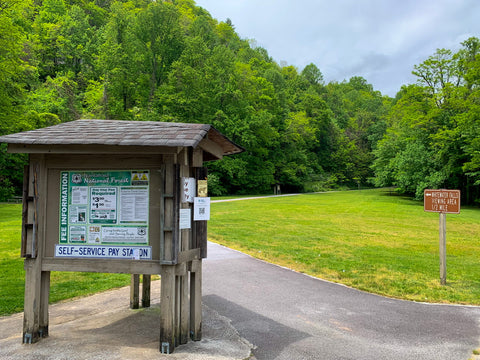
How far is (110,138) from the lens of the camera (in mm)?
4312

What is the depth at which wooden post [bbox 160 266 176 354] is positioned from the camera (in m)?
4.30

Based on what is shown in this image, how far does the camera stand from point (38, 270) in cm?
460

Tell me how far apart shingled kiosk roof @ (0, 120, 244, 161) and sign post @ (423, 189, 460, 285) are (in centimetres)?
647

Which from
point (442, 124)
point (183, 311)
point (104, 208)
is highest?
point (442, 124)

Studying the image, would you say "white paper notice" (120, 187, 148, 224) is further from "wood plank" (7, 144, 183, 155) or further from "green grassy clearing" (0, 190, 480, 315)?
"green grassy clearing" (0, 190, 480, 315)

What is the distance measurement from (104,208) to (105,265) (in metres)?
0.72

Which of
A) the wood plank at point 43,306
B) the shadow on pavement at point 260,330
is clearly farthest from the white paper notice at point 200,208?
the wood plank at point 43,306

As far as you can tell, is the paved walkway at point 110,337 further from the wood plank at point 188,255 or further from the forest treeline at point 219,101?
the forest treeline at point 219,101

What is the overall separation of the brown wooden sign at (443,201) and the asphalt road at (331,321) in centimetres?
279

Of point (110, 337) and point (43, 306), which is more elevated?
point (43, 306)

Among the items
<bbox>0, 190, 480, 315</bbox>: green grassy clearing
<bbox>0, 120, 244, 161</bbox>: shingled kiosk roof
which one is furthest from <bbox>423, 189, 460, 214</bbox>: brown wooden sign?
<bbox>0, 120, 244, 161</bbox>: shingled kiosk roof

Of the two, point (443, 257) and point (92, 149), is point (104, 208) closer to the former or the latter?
point (92, 149)

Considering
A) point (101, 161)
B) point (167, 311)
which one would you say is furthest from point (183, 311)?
point (101, 161)

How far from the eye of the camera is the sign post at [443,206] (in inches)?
329
